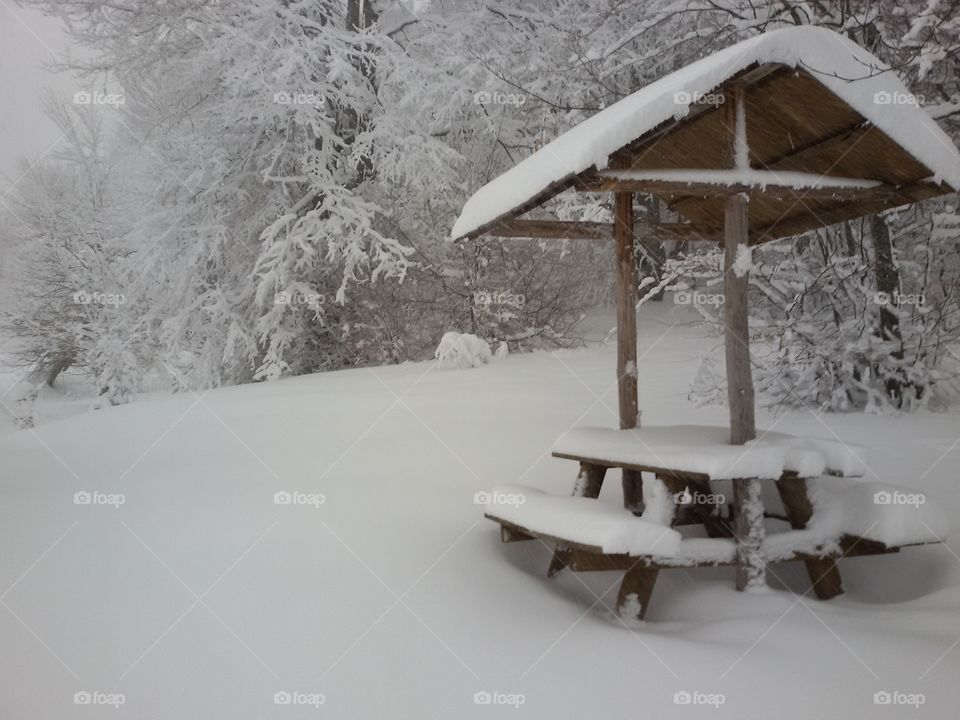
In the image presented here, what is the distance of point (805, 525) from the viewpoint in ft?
16.1

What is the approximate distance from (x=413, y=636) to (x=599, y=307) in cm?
1667

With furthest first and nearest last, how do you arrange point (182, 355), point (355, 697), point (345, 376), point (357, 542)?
point (182, 355) → point (345, 376) → point (357, 542) → point (355, 697)

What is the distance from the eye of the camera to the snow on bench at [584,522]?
409 cm

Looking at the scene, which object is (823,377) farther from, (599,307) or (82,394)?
(82,394)

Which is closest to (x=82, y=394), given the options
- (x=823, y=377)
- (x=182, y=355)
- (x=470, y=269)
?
(x=182, y=355)

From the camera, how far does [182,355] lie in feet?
48.7
